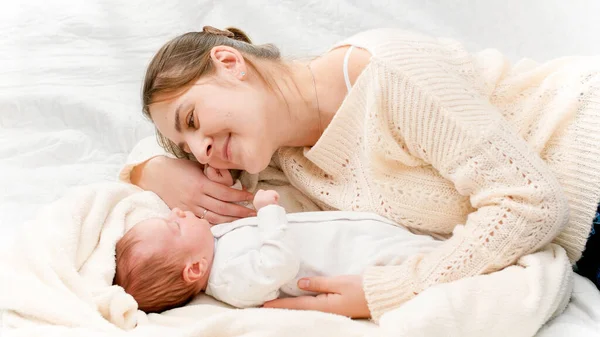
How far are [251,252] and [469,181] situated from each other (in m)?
0.39

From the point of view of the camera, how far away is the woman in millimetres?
1129

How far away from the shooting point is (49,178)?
5.10 ft

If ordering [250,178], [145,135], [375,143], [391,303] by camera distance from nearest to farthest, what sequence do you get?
[391,303], [375,143], [250,178], [145,135]

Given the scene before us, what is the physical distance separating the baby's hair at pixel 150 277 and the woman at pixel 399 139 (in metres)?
0.17

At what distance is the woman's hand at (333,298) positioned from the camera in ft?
3.70

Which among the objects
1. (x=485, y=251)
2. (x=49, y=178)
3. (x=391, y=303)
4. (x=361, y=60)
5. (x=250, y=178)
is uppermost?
(x=361, y=60)

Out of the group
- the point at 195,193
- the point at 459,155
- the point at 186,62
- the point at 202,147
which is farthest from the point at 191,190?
the point at 459,155

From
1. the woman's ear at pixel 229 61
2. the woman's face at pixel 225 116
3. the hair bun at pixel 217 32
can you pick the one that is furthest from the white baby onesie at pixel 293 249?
the hair bun at pixel 217 32

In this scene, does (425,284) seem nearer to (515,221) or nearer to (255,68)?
(515,221)

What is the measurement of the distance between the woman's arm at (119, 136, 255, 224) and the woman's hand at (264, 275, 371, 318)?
288 millimetres

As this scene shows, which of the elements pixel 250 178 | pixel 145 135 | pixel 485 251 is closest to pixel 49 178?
pixel 145 135

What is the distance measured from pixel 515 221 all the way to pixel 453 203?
A: 17cm

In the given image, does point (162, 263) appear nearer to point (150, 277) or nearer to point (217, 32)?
point (150, 277)

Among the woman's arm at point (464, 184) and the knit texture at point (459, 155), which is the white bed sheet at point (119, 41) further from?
the woman's arm at point (464, 184)
